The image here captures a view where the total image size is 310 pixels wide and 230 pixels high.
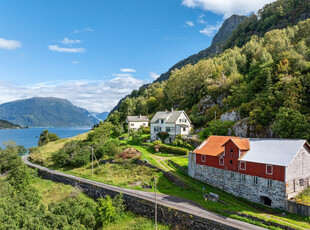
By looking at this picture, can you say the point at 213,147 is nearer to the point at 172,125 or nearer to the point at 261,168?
the point at 261,168

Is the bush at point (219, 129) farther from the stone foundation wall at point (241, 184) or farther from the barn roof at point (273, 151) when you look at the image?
the barn roof at point (273, 151)

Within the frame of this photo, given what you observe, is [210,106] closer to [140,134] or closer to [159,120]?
[159,120]

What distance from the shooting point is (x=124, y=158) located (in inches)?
2292

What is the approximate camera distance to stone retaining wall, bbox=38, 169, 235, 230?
95.7 feet

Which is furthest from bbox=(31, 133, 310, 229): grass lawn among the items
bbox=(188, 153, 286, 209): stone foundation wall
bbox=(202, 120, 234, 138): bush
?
bbox=(202, 120, 234, 138): bush

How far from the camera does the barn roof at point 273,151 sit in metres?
31.0

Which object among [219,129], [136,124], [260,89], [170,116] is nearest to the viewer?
[219,129]

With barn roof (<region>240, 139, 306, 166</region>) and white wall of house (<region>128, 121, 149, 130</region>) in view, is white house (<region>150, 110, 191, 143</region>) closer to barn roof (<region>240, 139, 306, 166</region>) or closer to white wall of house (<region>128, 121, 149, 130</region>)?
white wall of house (<region>128, 121, 149, 130</region>)

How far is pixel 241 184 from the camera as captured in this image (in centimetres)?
3512

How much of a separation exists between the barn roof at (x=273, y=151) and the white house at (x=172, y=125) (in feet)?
96.2

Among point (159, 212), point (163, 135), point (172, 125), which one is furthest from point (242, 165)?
point (163, 135)

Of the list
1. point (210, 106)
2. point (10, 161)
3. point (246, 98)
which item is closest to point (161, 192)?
point (246, 98)

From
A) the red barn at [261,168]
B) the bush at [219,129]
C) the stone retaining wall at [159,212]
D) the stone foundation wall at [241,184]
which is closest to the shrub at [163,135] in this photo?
the bush at [219,129]

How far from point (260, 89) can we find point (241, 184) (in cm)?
3466
